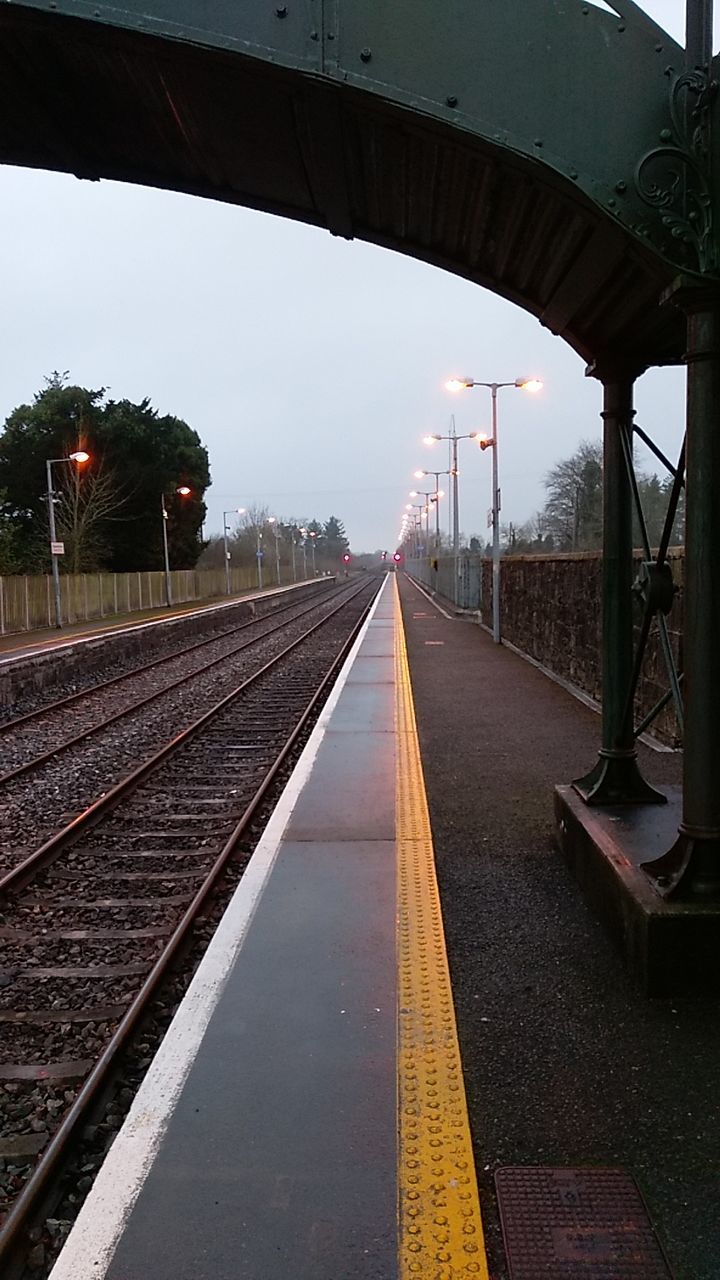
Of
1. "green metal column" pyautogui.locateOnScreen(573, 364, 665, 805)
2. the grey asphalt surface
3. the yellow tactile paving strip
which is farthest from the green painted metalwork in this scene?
the yellow tactile paving strip

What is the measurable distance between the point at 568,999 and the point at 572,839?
1577 millimetres

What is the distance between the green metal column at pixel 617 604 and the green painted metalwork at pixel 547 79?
1.59m

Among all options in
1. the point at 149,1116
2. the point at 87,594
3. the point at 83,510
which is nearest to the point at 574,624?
the point at 149,1116

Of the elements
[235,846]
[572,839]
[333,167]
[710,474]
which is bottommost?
[235,846]

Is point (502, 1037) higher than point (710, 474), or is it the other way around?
point (710, 474)

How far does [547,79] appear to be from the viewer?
3.37m

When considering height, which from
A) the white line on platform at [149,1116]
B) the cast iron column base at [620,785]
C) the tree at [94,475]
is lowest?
the white line on platform at [149,1116]

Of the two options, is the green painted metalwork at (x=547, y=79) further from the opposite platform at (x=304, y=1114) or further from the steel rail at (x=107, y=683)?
the steel rail at (x=107, y=683)

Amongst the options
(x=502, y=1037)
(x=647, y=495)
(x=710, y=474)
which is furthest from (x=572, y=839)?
(x=647, y=495)

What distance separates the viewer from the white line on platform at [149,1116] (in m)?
2.25

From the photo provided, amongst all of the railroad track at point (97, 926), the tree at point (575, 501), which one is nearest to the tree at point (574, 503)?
the tree at point (575, 501)

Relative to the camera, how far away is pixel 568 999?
3.53m

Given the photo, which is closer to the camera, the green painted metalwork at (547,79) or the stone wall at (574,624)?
the green painted metalwork at (547,79)

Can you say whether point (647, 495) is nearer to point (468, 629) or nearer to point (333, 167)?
point (468, 629)
